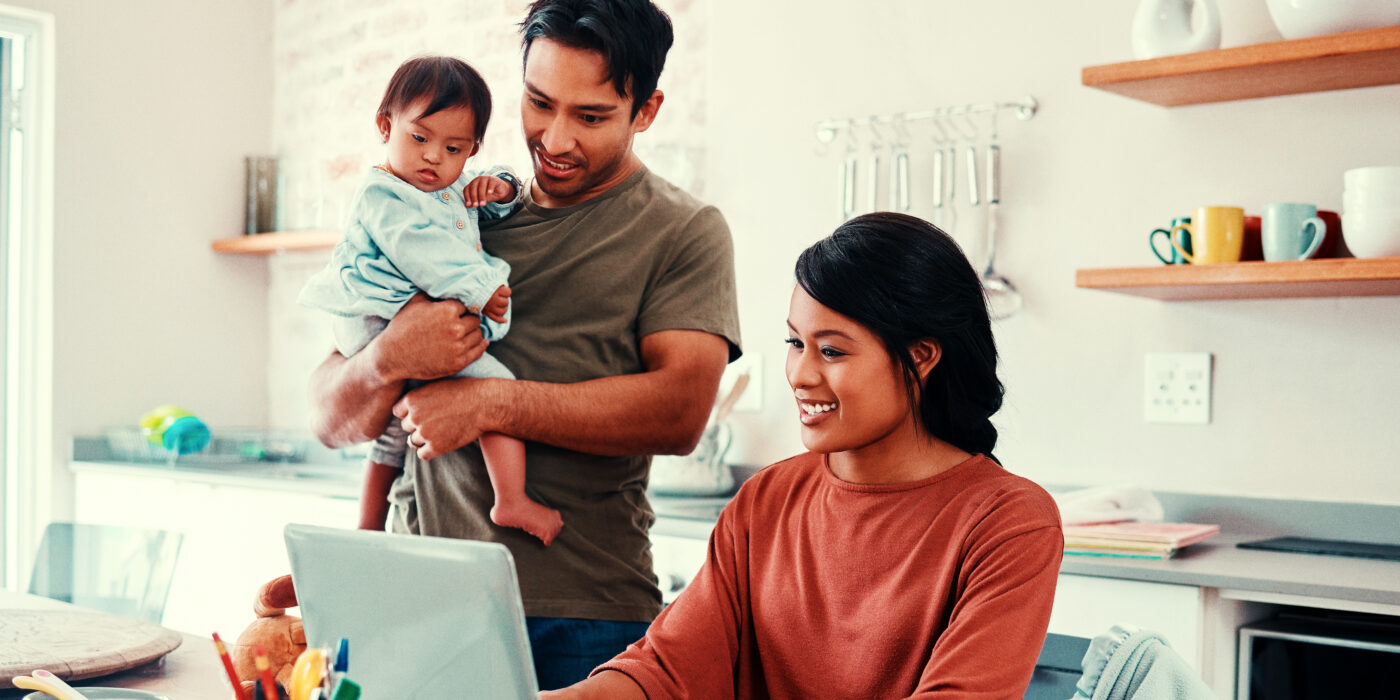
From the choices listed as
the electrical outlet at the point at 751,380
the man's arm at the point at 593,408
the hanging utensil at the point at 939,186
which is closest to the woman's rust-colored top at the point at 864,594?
the man's arm at the point at 593,408

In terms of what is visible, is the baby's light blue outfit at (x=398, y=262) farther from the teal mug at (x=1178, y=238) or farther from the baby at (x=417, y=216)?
the teal mug at (x=1178, y=238)

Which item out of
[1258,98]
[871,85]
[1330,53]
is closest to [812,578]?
[1330,53]

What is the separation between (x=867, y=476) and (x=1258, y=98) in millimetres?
1554

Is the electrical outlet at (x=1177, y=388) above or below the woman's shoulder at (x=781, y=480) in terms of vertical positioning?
above

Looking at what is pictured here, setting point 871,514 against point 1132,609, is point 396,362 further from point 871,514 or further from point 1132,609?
point 1132,609

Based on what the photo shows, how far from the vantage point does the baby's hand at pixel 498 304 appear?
1.41 metres

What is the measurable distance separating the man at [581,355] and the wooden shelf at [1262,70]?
1.16m

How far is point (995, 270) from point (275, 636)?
6.27 ft

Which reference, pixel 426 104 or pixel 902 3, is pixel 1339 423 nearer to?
pixel 902 3

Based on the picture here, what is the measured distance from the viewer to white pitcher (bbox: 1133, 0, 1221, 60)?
226 centimetres

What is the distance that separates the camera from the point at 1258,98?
2.37 m

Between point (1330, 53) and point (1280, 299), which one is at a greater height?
point (1330, 53)

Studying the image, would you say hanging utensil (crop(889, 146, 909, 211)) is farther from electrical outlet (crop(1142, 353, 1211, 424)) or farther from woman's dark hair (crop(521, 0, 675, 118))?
woman's dark hair (crop(521, 0, 675, 118))

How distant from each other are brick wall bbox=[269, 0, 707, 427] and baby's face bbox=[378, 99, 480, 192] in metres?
1.62
